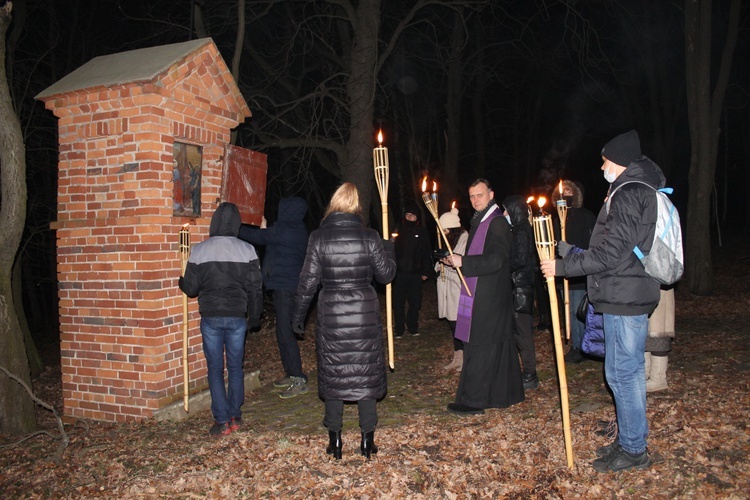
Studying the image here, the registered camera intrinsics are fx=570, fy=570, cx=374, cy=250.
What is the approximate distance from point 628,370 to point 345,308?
82.3 inches

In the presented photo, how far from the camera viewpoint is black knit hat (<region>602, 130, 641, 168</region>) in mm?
3982

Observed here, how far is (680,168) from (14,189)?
1324 inches

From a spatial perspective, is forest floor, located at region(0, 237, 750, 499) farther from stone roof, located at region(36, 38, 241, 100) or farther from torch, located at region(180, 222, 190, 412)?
stone roof, located at region(36, 38, 241, 100)

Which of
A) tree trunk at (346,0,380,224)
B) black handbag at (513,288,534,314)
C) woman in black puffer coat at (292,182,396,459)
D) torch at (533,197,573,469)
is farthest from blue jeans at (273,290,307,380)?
tree trunk at (346,0,380,224)

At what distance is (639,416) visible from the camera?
13.2ft

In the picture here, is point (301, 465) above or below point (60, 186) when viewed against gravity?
below

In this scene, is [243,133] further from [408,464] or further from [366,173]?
[408,464]

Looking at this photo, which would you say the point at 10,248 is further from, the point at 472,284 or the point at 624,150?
the point at 624,150

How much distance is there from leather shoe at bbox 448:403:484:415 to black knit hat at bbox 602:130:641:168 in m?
2.69

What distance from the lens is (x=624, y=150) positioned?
13.1 feet

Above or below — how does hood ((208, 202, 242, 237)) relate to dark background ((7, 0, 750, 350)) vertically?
below

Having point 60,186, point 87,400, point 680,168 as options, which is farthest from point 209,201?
point 680,168

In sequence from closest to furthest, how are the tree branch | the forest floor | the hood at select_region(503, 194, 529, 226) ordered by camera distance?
the forest floor
the tree branch
the hood at select_region(503, 194, 529, 226)

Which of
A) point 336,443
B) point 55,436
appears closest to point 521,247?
point 336,443
